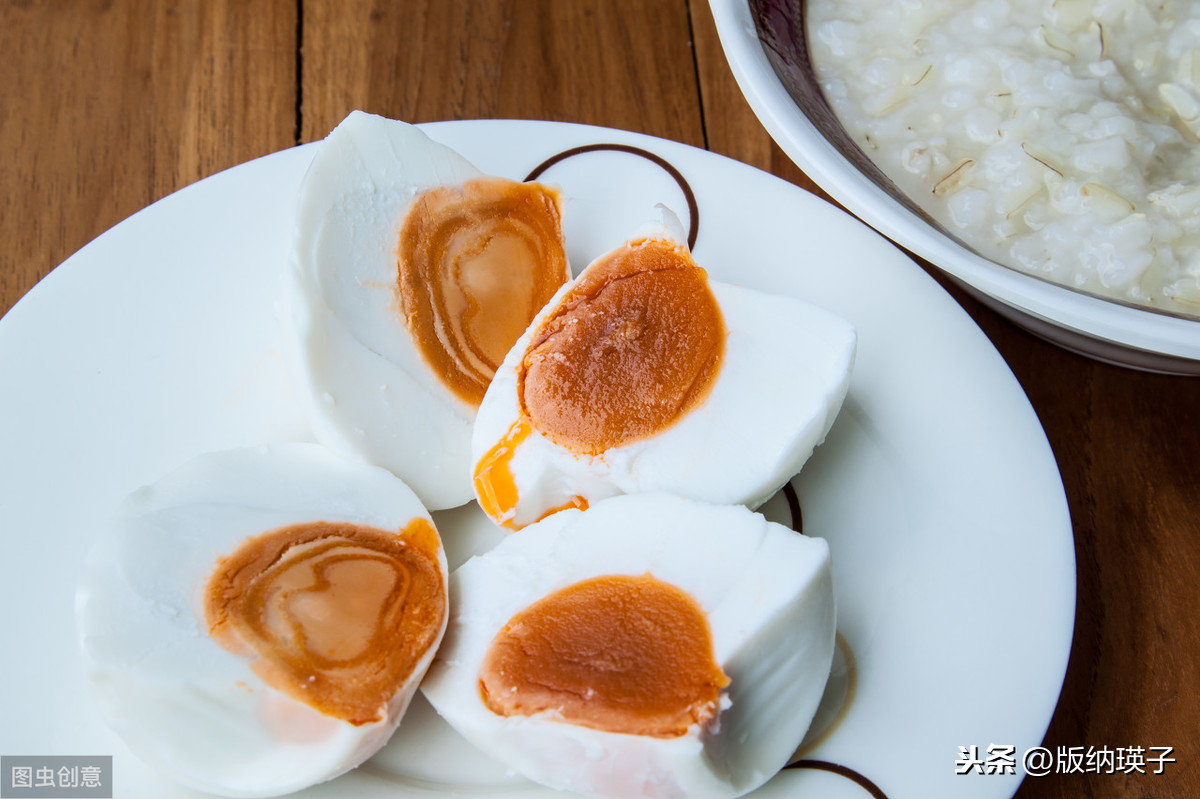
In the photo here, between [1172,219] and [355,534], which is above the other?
[1172,219]

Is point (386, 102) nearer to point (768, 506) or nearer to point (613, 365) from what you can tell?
point (613, 365)

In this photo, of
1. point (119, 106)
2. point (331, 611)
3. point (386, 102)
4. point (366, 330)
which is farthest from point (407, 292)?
point (119, 106)

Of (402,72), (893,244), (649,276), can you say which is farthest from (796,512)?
(402,72)

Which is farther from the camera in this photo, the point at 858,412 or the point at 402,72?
the point at 402,72

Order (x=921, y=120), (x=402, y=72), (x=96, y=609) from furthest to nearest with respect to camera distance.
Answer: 1. (x=402, y=72)
2. (x=921, y=120)
3. (x=96, y=609)

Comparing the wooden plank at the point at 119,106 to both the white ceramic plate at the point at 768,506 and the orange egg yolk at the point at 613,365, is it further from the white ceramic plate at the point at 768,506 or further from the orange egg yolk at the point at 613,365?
the orange egg yolk at the point at 613,365

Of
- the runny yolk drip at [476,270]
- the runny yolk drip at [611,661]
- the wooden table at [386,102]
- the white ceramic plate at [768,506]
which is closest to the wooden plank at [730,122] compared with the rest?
the wooden table at [386,102]

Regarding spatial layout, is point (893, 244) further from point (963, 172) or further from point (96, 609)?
point (96, 609)

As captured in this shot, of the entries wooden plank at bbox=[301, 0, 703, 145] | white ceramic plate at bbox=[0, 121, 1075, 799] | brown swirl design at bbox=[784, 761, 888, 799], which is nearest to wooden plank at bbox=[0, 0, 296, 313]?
wooden plank at bbox=[301, 0, 703, 145]
